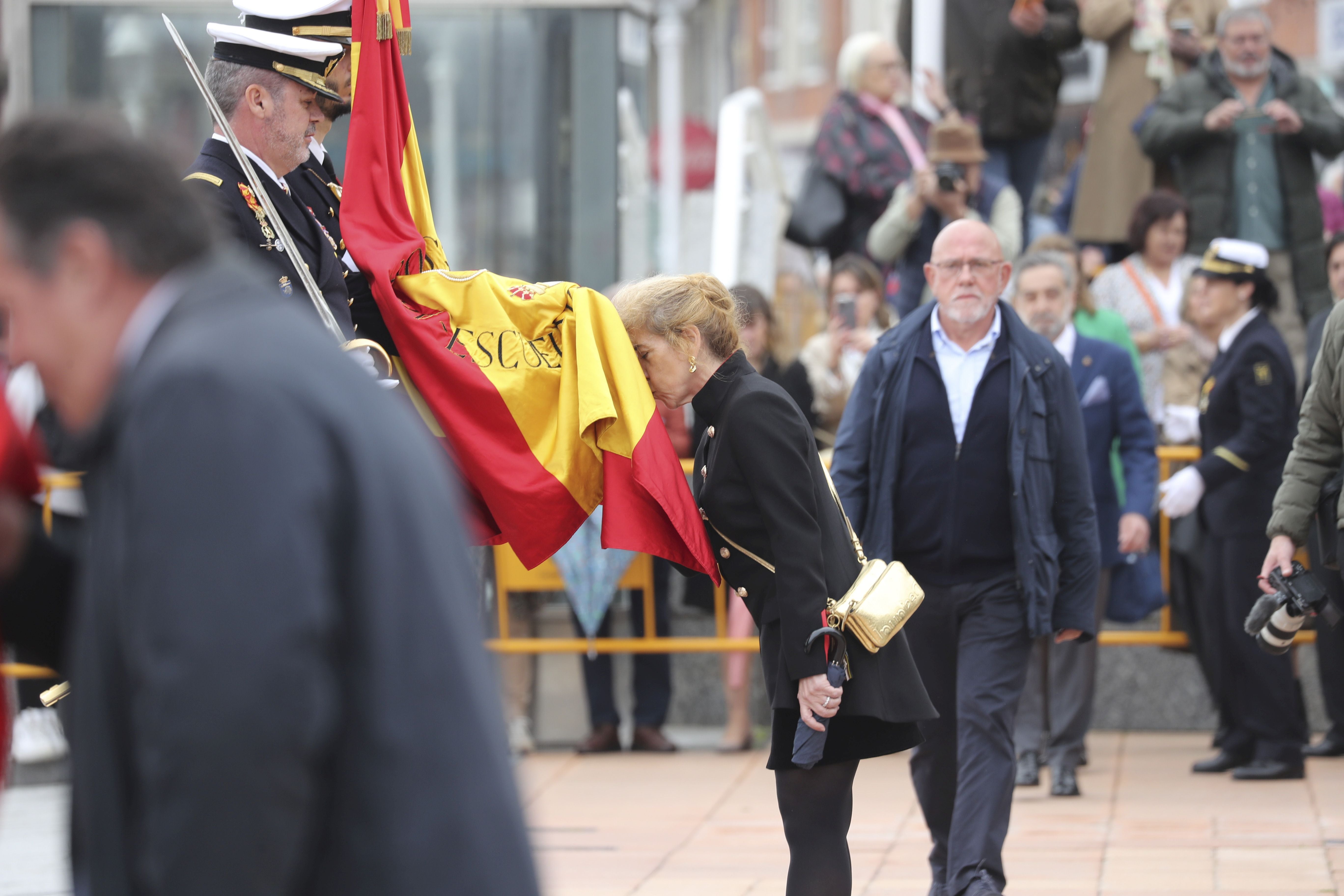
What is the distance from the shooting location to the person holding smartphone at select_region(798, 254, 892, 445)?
889 centimetres

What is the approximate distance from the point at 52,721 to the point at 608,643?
8.82 ft

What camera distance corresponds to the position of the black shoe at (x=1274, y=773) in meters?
7.57

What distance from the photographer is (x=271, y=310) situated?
80.1 inches

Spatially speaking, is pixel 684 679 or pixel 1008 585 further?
pixel 684 679

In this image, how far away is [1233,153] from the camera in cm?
951

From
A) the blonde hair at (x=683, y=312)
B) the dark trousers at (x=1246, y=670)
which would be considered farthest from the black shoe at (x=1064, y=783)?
the blonde hair at (x=683, y=312)

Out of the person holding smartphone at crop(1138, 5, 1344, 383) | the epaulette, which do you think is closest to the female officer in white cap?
the person holding smartphone at crop(1138, 5, 1344, 383)

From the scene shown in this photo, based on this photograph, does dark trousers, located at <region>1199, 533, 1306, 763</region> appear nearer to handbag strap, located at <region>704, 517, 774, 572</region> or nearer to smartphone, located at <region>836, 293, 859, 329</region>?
smartphone, located at <region>836, 293, 859, 329</region>

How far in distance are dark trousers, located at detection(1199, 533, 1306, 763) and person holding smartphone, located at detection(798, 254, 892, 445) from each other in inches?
76.7

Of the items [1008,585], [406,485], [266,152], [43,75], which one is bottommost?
[1008,585]

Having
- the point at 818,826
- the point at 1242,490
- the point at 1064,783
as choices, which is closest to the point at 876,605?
the point at 818,826

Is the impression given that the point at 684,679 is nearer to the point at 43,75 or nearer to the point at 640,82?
the point at 640,82

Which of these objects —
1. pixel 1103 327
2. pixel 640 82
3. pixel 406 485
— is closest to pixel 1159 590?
pixel 1103 327

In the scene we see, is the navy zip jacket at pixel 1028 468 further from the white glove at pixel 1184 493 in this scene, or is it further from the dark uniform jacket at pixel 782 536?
the white glove at pixel 1184 493
